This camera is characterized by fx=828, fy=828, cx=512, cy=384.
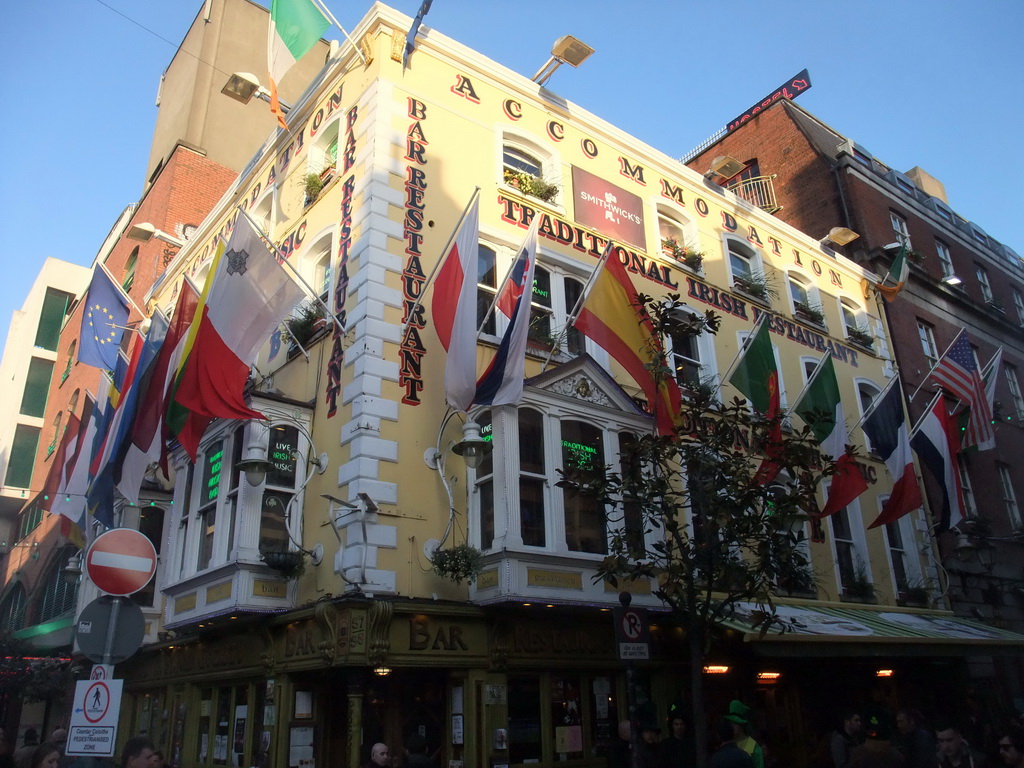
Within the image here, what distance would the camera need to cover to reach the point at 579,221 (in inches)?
667

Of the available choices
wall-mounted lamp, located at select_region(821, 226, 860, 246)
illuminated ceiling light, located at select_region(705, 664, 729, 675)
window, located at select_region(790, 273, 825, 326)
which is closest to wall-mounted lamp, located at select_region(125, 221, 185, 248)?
window, located at select_region(790, 273, 825, 326)

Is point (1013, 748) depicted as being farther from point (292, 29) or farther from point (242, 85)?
point (242, 85)

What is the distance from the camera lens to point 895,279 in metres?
23.8

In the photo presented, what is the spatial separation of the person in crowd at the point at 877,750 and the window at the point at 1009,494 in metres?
20.0

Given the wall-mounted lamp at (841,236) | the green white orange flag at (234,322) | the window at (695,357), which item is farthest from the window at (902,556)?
the green white orange flag at (234,322)

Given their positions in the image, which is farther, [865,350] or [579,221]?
[865,350]

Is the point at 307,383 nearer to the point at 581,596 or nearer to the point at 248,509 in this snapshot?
the point at 248,509

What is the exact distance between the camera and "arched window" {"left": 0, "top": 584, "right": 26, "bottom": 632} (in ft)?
96.0

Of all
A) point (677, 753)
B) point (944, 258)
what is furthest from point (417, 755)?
point (944, 258)

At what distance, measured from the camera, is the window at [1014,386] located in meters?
27.7

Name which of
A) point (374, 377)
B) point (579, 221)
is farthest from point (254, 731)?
point (579, 221)

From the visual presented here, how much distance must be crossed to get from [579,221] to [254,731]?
11.0 metres

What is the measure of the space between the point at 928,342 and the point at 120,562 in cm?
2432

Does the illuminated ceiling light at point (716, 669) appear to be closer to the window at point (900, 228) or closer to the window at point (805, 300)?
the window at point (805, 300)
